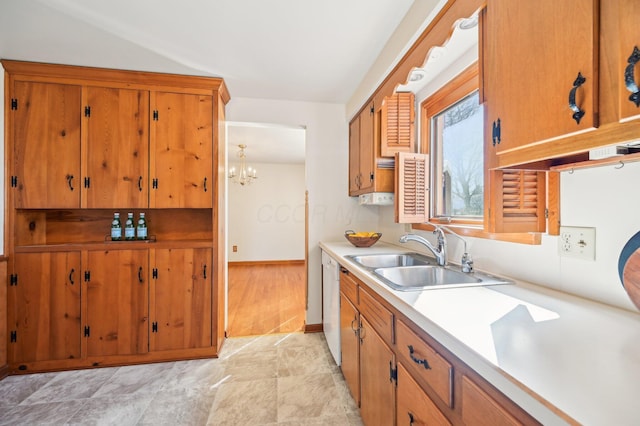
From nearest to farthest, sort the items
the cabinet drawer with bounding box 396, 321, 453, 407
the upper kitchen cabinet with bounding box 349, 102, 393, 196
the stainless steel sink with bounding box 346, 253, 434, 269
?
1. the cabinet drawer with bounding box 396, 321, 453, 407
2. the stainless steel sink with bounding box 346, 253, 434, 269
3. the upper kitchen cabinet with bounding box 349, 102, 393, 196

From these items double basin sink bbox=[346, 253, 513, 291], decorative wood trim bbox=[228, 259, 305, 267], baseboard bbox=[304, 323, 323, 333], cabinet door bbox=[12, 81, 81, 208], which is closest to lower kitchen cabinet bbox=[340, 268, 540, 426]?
double basin sink bbox=[346, 253, 513, 291]

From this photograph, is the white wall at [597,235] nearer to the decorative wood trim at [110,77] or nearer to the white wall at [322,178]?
the white wall at [322,178]

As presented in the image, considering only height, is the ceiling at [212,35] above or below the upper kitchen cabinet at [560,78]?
above

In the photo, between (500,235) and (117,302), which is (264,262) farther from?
(500,235)

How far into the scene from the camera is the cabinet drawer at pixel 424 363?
2.53 feet

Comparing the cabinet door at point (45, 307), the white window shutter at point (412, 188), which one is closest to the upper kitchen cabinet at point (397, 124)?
the white window shutter at point (412, 188)

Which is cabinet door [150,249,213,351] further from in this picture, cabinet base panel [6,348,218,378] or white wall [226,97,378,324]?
white wall [226,97,378,324]

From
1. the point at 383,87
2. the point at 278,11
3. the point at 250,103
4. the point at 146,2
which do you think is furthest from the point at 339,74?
the point at 146,2

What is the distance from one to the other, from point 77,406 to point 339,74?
9.73 feet

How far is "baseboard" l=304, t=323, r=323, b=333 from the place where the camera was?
2779 mm

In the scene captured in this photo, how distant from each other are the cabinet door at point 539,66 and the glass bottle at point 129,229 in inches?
106

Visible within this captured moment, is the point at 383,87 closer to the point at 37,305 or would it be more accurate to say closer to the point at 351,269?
the point at 351,269

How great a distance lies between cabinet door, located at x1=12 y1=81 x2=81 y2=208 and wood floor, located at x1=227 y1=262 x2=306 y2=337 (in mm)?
1916

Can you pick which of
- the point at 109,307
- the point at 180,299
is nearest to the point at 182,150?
the point at 180,299
